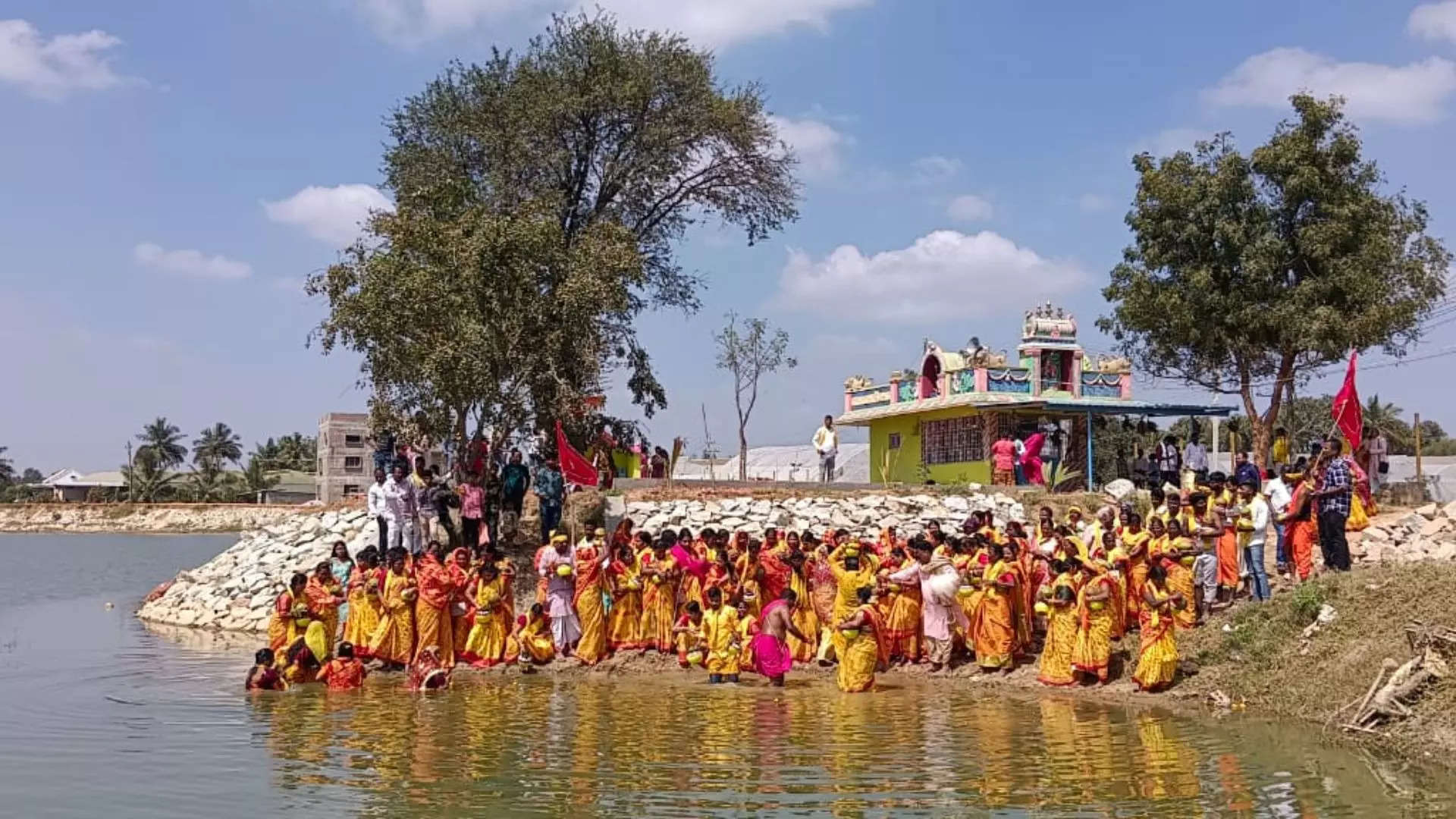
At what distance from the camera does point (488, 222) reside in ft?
69.9


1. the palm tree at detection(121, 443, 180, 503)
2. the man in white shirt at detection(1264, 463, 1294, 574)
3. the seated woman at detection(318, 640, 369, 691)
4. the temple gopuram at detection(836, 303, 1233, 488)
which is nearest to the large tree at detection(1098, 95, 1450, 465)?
the temple gopuram at detection(836, 303, 1233, 488)

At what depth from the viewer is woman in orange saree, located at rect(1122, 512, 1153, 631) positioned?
47.8 feet

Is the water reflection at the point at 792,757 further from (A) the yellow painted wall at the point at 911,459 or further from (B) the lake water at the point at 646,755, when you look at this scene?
(A) the yellow painted wall at the point at 911,459

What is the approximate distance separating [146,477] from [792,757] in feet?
261

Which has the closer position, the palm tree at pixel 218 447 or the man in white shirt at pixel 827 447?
the man in white shirt at pixel 827 447

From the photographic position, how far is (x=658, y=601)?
1661 centimetres

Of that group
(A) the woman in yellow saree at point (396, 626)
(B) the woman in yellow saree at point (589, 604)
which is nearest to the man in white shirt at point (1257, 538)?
(B) the woman in yellow saree at point (589, 604)

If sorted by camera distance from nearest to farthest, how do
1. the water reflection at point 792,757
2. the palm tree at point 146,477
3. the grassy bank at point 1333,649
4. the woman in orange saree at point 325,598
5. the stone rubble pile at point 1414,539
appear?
the water reflection at point 792,757 → the grassy bank at point 1333,649 → the woman in orange saree at point 325,598 → the stone rubble pile at point 1414,539 → the palm tree at point 146,477

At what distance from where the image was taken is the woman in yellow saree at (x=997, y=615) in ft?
49.1

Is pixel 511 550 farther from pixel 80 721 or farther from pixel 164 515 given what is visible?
pixel 164 515

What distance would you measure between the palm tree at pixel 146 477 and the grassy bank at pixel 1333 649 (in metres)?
74.1

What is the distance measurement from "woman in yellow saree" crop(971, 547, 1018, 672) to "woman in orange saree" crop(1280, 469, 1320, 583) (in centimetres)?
344

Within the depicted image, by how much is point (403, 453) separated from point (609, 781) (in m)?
14.8

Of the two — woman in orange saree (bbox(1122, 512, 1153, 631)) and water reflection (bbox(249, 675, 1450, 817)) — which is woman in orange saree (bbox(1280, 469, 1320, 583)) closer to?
woman in orange saree (bbox(1122, 512, 1153, 631))
